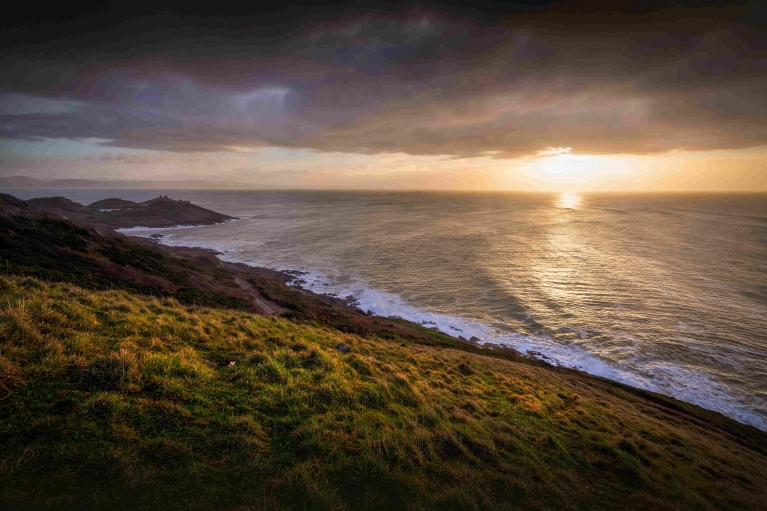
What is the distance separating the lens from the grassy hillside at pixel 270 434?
4.59 meters

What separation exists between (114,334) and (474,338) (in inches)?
976

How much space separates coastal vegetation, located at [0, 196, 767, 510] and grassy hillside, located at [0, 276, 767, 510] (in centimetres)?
3

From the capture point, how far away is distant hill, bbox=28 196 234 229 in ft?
272

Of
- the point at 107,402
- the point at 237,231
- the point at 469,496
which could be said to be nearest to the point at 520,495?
the point at 469,496

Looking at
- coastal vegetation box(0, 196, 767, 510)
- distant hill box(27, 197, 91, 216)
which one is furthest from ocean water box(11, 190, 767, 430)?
distant hill box(27, 197, 91, 216)

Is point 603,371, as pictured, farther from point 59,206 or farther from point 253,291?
point 59,206

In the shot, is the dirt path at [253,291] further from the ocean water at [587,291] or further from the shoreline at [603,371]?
the shoreline at [603,371]

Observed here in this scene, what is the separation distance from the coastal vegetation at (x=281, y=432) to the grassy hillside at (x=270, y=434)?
35 millimetres

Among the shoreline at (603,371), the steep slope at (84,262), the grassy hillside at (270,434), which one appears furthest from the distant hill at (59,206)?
the grassy hillside at (270,434)

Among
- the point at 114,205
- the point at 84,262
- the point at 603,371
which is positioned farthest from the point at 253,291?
the point at 114,205

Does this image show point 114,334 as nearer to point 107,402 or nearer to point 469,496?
point 107,402

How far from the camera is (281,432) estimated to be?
6.34m

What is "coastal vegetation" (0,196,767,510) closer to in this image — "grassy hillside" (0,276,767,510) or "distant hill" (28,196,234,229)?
"grassy hillside" (0,276,767,510)

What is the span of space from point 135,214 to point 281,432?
11510 centimetres
